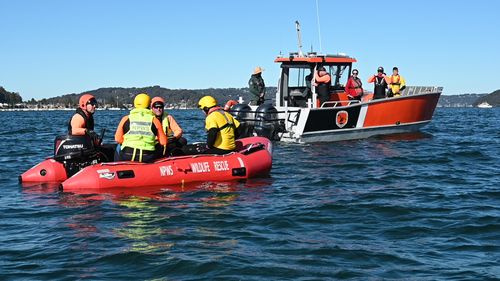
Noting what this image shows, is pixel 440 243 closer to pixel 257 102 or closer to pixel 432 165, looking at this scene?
pixel 432 165

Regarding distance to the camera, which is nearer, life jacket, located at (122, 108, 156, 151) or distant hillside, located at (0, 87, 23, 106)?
life jacket, located at (122, 108, 156, 151)

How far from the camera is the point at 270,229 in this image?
296 inches

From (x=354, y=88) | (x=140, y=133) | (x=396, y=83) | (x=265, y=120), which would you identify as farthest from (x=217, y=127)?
(x=396, y=83)

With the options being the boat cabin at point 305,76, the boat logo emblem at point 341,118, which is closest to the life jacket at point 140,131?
the boat logo emblem at point 341,118

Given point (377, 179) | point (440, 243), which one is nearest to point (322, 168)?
point (377, 179)

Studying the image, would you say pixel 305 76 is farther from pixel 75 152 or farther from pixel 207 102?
pixel 75 152

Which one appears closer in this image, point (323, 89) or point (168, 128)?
point (168, 128)

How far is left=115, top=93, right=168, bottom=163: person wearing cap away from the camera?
410 inches

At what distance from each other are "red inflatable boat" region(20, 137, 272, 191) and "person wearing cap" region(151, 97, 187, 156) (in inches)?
21.4

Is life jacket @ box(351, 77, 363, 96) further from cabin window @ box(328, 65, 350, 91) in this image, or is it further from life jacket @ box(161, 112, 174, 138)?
life jacket @ box(161, 112, 174, 138)

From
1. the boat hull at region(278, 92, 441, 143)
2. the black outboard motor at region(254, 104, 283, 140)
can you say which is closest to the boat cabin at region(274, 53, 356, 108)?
the boat hull at region(278, 92, 441, 143)

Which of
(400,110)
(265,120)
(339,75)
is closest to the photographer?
(265,120)

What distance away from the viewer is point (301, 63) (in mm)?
20750

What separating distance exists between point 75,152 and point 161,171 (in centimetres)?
160
